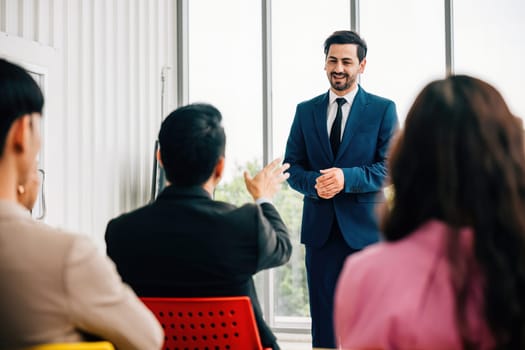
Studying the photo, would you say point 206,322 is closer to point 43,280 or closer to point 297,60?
point 43,280

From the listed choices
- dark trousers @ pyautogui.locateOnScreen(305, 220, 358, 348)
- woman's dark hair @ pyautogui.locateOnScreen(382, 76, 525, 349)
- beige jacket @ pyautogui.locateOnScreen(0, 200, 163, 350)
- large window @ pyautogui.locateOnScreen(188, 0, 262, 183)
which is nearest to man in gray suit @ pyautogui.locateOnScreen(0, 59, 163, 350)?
beige jacket @ pyautogui.locateOnScreen(0, 200, 163, 350)

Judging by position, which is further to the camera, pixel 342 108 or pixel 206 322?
pixel 342 108

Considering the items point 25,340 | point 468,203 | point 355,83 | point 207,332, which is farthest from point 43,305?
point 355,83

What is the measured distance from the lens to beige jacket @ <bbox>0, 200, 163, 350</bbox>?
3.91ft

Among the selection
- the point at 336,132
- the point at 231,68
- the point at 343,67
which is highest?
the point at 231,68

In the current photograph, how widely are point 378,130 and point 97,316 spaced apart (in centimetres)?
265

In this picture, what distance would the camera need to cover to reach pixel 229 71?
5230 millimetres

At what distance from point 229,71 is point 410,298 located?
433cm

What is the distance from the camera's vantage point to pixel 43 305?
1196 millimetres

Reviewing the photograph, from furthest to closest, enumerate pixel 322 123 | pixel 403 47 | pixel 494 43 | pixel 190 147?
pixel 403 47, pixel 494 43, pixel 322 123, pixel 190 147

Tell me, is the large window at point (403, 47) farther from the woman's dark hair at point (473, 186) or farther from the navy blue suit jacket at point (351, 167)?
the woman's dark hair at point (473, 186)

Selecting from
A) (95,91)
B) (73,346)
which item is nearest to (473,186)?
(73,346)

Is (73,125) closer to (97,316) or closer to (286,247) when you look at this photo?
(286,247)

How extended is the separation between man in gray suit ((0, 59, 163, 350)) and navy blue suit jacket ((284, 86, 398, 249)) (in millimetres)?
2327
